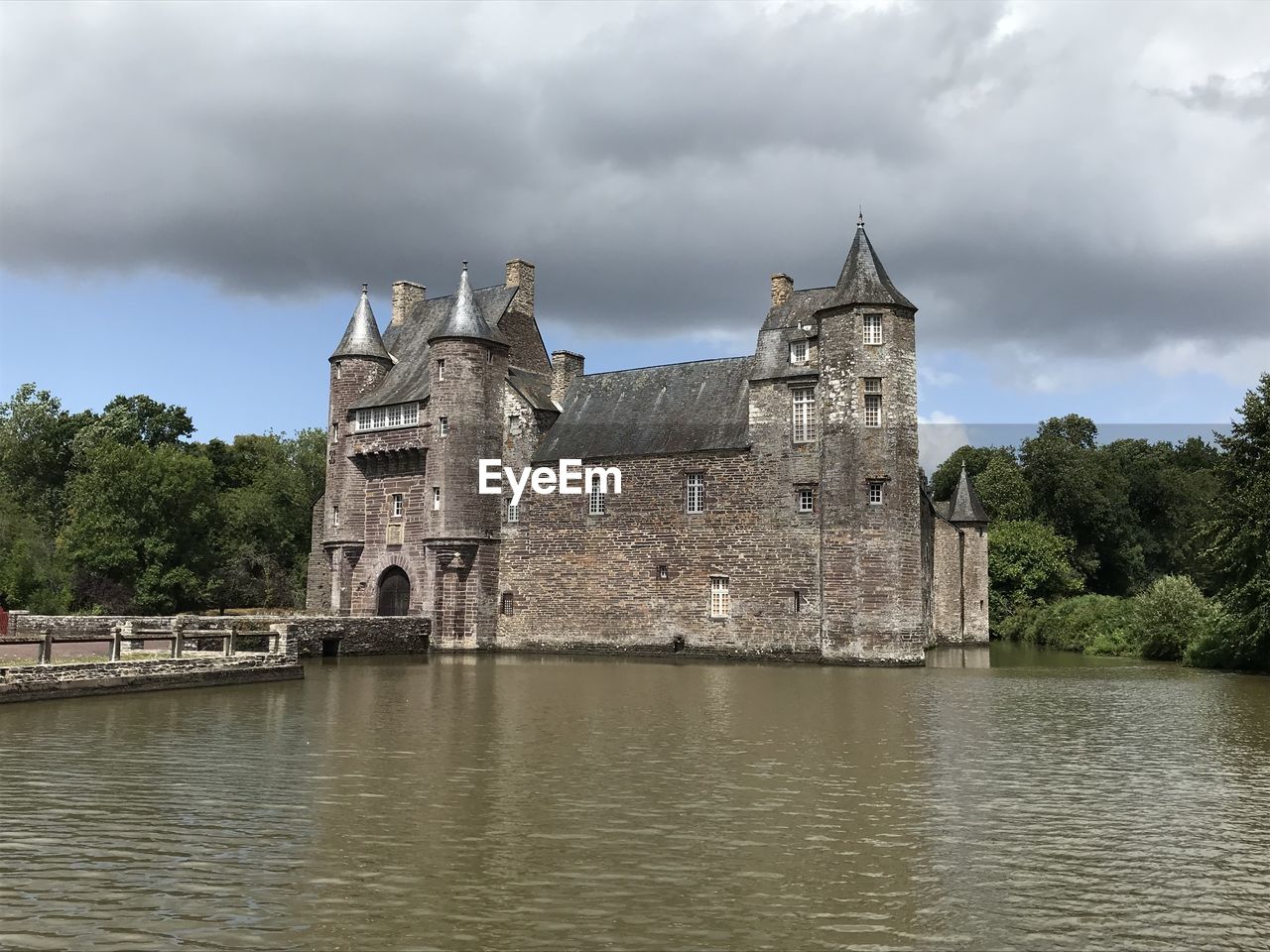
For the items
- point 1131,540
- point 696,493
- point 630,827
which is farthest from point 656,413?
point 1131,540

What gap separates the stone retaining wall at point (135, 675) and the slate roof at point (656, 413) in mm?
14597

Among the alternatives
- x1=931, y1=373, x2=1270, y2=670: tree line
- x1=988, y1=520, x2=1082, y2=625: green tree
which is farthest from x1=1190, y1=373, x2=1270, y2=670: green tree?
x1=988, y1=520, x2=1082, y2=625: green tree

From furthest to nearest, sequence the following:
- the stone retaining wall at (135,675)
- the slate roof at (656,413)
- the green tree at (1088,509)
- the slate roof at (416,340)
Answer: the green tree at (1088,509)
the slate roof at (416,340)
the slate roof at (656,413)
the stone retaining wall at (135,675)

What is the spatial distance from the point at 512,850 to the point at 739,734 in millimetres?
7523

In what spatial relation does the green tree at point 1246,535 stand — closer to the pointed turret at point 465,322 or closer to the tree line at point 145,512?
the pointed turret at point 465,322

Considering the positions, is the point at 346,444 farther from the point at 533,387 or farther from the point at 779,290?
A: the point at 779,290

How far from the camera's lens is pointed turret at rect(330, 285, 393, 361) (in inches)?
1665

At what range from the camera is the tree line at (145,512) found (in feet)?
144

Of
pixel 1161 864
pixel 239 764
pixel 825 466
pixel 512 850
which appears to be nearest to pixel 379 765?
pixel 239 764

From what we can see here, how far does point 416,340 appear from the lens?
43219 millimetres

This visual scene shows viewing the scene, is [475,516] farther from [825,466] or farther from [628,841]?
[628,841]

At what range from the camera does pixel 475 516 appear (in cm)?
3806

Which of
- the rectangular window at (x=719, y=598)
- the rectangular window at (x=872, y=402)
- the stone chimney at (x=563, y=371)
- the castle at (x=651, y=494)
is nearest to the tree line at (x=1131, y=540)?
the castle at (x=651, y=494)

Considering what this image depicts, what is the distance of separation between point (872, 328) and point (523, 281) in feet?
50.2
